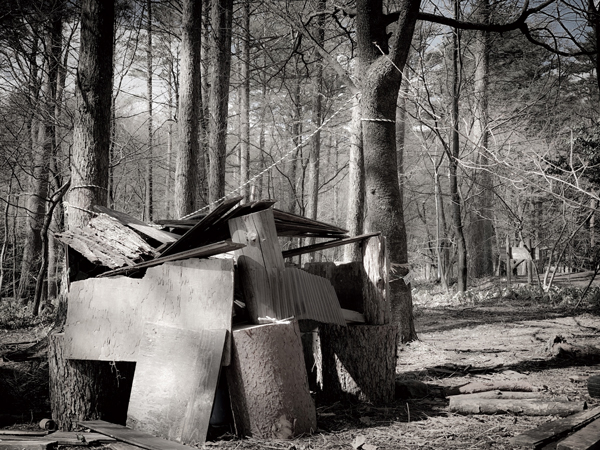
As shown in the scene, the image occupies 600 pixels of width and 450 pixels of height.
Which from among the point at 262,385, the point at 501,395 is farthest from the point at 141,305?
Result: the point at 501,395

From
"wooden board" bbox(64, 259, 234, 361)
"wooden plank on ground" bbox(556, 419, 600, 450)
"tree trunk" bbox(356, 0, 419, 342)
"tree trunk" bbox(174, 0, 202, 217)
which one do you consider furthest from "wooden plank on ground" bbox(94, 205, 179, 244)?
"tree trunk" bbox(174, 0, 202, 217)

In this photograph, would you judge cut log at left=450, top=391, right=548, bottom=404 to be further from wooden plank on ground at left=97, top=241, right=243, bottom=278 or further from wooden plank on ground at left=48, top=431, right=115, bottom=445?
wooden plank on ground at left=48, top=431, right=115, bottom=445

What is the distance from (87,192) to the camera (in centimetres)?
599

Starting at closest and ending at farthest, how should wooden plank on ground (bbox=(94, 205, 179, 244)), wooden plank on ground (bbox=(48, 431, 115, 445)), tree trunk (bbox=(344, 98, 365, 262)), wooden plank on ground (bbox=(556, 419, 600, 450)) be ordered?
wooden plank on ground (bbox=(556, 419, 600, 450)), wooden plank on ground (bbox=(48, 431, 115, 445)), wooden plank on ground (bbox=(94, 205, 179, 244)), tree trunk (bbox=(344, 98, 365, 262))

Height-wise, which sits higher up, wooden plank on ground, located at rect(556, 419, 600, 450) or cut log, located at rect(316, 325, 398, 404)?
cut log, located at rect(316, 325, 398, 404)

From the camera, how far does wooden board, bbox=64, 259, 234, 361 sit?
3.40m

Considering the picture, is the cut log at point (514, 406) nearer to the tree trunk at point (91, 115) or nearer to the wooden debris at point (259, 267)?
the wooden debris at point (259, 267)

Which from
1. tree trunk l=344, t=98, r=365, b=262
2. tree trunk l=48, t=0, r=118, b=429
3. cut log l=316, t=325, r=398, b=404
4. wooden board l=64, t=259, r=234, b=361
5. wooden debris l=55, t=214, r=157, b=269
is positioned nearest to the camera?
wooden board l=64, t=259, r=234, b=361

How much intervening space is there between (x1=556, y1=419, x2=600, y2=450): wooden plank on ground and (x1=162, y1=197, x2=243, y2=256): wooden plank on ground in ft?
8.43

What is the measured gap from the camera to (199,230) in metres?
3.84

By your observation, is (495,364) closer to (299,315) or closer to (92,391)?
(299,315)

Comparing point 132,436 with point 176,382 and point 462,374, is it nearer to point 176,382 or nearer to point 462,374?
point 176,382

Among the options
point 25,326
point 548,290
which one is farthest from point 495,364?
→ point 25,326

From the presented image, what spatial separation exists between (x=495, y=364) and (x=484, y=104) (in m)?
9.72
